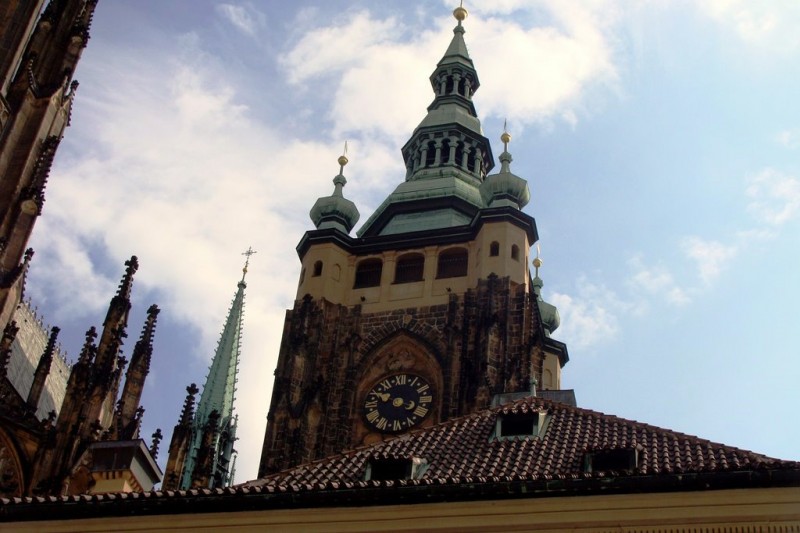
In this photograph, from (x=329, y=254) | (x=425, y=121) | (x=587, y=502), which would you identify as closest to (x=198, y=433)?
(x=329, y=254)

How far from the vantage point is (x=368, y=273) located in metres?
44.4

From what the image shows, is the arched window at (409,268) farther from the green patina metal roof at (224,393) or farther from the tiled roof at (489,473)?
the tiled roof at (489,473)

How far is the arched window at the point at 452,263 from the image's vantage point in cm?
4284

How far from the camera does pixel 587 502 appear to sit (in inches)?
561

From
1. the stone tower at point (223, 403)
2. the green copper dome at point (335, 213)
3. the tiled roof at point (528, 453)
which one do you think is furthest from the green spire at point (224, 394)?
the tiled roof at point (528, 453)

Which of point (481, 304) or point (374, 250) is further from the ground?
point (374, 250)

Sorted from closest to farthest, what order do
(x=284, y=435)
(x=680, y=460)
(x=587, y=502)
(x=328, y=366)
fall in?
(x=587, y=502) → (x=680, y=460) → (x=284, y=435) → (x=328, y=366)

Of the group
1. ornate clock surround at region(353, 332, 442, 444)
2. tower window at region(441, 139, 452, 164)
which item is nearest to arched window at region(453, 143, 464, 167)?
tower window at region(441, 139, 452, 164)

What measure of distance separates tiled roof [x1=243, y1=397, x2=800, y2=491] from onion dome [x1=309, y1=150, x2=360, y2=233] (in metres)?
27.4

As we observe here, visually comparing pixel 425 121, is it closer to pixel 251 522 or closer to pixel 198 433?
pixel 198 433

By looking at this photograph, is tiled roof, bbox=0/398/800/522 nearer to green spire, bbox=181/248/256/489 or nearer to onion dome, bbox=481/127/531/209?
onion dome, bbox=481/127/531/209

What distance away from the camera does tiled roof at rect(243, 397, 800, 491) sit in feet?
49.1

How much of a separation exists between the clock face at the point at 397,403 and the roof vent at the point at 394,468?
856 inches

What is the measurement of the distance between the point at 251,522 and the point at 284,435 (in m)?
23.4
